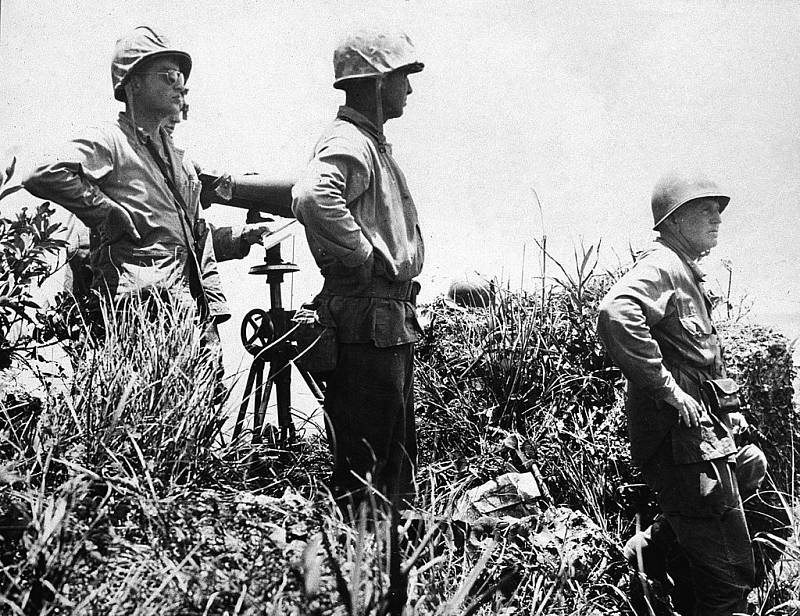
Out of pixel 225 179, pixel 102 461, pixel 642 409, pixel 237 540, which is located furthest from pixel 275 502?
→ pixel 225 179

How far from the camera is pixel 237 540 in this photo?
10.1ft

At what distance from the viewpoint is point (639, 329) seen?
12.9ft

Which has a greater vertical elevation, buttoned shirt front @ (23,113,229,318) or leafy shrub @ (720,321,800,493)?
buttoned shirt front @ (23,113,229,318)

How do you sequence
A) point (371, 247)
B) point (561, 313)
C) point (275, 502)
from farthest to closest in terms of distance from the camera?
point (561, 313), point (371, 247), point (275, 502)

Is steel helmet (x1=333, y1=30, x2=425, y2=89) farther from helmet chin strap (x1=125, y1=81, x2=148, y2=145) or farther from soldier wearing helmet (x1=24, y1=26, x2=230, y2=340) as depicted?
helmet chin strap (x1=125, y1=81, x2=148, y2=145)

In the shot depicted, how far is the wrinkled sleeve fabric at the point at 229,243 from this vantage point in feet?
16.2

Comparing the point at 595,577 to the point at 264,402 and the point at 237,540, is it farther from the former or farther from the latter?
the point at 237,540

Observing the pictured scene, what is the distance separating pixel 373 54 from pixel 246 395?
1724 mm

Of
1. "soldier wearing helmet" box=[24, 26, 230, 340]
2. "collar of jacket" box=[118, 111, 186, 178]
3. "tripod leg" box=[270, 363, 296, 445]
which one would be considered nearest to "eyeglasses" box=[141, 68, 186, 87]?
"soldier wearing helmet" box=[24, 26, 230, 340]

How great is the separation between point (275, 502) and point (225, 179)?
2183mm

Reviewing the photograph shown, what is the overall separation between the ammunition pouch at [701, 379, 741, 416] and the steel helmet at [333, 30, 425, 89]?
2.00m

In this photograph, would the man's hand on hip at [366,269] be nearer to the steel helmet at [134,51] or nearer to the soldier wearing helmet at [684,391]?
the soldier wearing helmet at [684,391]

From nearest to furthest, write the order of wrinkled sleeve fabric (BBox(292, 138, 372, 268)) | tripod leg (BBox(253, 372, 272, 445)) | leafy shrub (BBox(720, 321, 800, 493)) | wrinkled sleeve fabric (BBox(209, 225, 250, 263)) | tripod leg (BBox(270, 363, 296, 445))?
1. wrinkled sleeve fabric (BBox(292, 138, 372, 268))
2. tripod leg (BBox(253, 372, 272, 445))
3. tripod leg (BBox(270, 363, 296, 445))
4. wrinkled sleeve fabric (BBox(209, 225, 250, 263))
5. leafy shrub (BBox(720, 321, 800, 493))

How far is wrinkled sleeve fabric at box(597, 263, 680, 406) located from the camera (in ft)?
12.9
